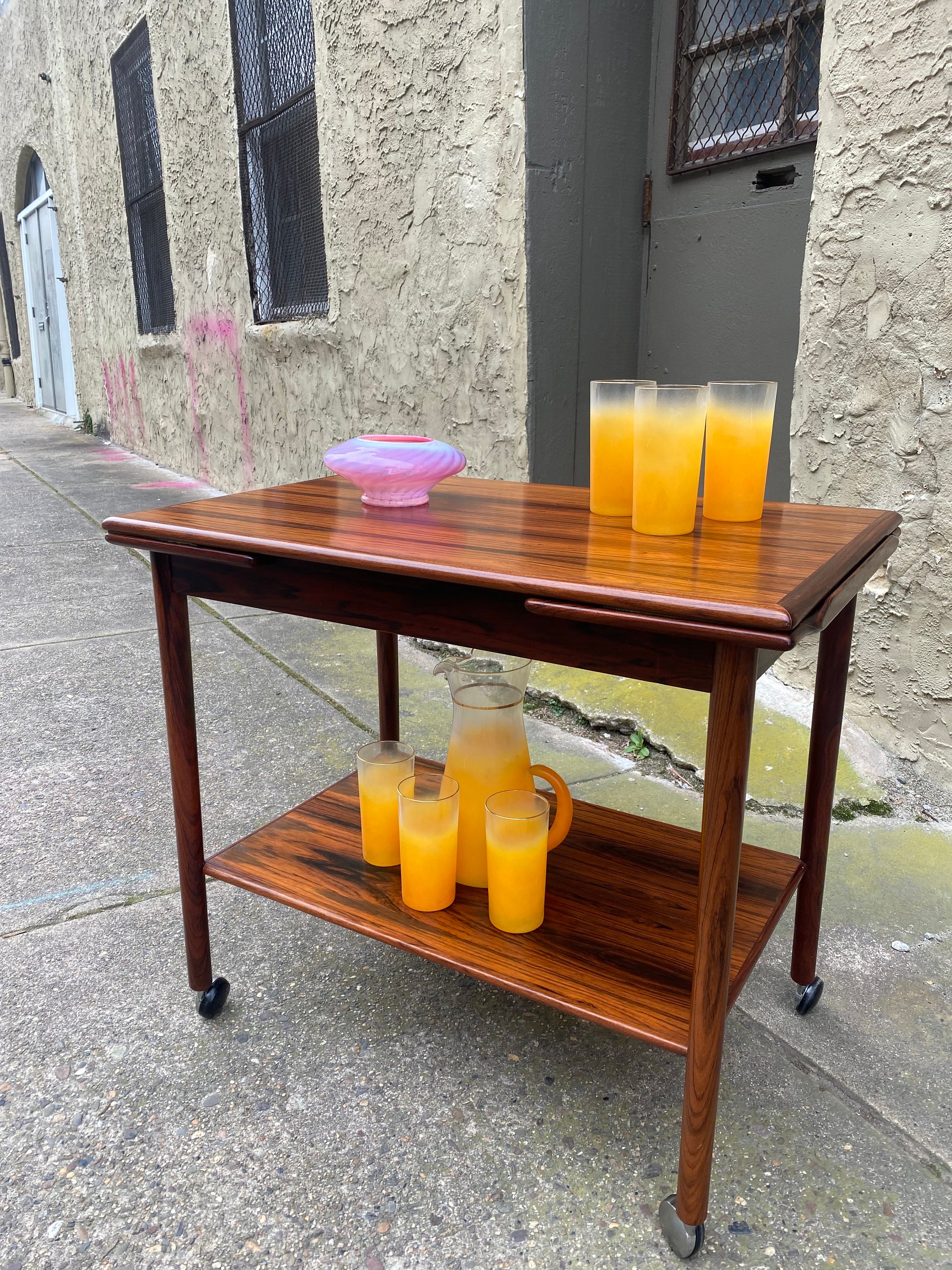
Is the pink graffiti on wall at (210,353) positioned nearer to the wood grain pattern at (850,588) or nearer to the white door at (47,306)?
the white door at (47,306)

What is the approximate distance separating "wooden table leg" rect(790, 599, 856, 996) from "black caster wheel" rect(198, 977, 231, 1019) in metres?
0.94

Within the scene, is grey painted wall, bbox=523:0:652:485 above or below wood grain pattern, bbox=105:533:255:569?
above

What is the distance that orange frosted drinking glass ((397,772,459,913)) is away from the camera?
4.22ft

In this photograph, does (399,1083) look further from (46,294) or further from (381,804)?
(46,294)

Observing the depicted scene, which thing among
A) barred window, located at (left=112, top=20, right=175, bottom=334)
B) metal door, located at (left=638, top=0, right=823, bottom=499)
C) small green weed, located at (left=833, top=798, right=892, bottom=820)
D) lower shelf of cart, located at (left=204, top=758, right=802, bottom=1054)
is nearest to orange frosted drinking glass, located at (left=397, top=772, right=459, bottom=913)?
lower shelf of cart, located at (left=204, top=758, right=802, bottom=1054)

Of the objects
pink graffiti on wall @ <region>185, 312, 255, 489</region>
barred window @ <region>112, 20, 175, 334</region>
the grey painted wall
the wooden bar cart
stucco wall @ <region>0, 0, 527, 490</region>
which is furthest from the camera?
barred window @ <region>112, 20, 175, 334</region>

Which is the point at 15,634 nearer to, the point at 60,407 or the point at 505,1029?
the point at 505,1029

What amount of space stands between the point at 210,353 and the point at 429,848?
4.75m

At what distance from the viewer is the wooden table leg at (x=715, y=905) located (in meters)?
0.88

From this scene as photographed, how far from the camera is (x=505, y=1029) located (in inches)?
56.3

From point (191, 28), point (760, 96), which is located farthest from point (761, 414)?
point (191, 28)

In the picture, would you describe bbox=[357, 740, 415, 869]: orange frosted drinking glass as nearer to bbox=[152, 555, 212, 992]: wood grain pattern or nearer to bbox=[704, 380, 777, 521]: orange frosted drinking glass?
bbox=[152, 555, 212, 992]: wood grain pattern

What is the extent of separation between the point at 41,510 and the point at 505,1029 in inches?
195

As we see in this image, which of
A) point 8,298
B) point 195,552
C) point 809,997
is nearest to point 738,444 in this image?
point 195,552
